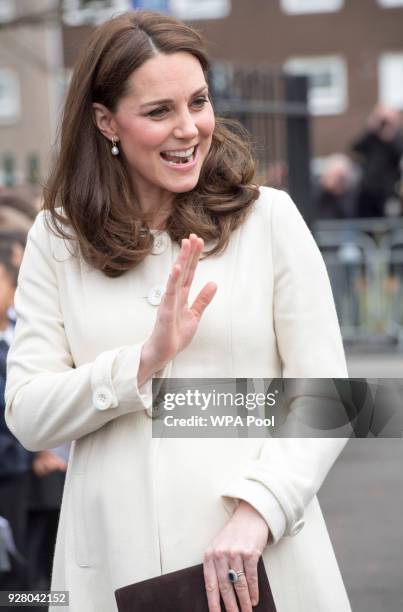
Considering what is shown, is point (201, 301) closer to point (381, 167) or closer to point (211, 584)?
point (211, 584)

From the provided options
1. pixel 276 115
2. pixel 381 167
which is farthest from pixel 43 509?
pixel 381 167

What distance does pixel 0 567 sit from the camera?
458cm

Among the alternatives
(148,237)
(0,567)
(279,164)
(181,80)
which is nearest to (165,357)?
(148,237)

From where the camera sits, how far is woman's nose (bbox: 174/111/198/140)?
7.92 feet

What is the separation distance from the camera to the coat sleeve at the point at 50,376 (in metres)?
2.34

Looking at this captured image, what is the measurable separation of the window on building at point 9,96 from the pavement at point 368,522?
88.3 ft

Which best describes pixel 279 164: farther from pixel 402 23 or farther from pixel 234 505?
pixel 402 23

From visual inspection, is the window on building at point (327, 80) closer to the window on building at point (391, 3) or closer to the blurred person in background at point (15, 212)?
the window on building at point (391, 3)

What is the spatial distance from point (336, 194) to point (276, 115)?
16.2 feet

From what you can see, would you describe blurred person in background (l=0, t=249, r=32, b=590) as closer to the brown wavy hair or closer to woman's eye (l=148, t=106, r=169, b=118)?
the brown wavy hair

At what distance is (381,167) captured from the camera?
1247 cm

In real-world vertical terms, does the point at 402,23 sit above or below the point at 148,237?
above

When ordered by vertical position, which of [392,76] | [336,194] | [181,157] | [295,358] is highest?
[392,76]

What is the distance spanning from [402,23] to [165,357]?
29.8m
